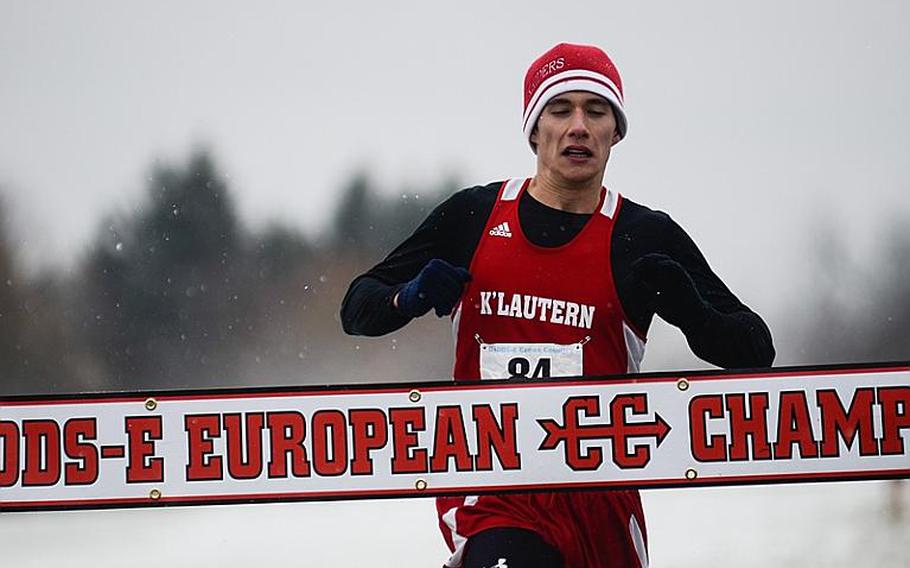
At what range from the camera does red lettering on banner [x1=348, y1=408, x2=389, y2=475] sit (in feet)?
7.30

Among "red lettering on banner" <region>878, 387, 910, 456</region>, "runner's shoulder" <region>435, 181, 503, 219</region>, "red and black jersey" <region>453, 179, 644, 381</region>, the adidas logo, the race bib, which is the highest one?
"runner's shoulder" <region>435, 181, 503, 219</region>

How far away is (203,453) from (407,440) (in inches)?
15.9

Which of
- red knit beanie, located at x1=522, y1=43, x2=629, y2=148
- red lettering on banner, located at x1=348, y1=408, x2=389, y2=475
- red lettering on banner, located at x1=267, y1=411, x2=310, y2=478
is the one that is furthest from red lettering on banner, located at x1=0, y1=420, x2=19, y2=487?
red knit beanie, located at x1=522, y1=43, x2=629, y2=148

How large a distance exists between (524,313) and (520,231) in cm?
17

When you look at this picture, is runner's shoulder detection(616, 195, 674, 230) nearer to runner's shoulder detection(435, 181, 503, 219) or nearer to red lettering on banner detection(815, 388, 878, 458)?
runner's shoulder detection(435, 181, 503, 219)

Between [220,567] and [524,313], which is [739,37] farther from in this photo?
[220,567]

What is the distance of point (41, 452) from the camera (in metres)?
2.27

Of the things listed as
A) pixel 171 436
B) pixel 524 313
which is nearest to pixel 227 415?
pixel 171 436

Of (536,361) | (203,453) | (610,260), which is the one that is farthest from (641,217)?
(203,453)

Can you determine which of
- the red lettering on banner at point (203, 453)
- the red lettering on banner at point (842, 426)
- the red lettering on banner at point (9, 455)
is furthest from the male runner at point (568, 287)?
the red lettering on banner at point (9, 455)

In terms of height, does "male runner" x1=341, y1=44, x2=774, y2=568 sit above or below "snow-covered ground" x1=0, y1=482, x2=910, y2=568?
above

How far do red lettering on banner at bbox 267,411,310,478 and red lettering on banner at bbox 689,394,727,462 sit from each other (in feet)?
2.47

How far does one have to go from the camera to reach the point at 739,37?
235 cm

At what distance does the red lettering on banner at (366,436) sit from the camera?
7.30 feet
